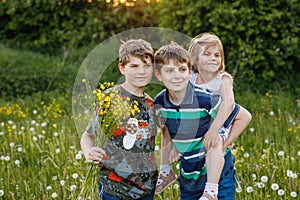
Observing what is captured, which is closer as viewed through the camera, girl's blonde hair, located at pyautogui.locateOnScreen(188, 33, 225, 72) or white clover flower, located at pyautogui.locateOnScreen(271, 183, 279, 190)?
girl's blonde hair, located at pyautogui.locateOnScreen(188, 33, 225, 72)

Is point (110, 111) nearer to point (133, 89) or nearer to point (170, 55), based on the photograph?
point (133, 89)

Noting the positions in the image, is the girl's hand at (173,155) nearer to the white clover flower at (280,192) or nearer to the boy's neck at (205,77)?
the boy's neck at (205,77)

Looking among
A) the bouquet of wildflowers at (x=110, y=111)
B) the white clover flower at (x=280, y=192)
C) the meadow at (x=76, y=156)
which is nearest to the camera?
the bouquet of wildflowers at (x=110, y=111)

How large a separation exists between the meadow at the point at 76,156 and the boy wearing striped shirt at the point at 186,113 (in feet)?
1.07

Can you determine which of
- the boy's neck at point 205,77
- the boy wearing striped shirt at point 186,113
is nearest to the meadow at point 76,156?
the boy wearing striped shirt at point 186,113

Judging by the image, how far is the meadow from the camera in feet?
11.1

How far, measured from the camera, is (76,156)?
3.49 metres

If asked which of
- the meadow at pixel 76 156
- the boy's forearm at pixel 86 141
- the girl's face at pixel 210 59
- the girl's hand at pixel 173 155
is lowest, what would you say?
the meadow at pixel 76 156

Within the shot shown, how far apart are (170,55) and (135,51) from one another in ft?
0.49

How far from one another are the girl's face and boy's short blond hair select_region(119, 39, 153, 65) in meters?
0.27

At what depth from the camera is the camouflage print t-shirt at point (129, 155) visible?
90.2 inches

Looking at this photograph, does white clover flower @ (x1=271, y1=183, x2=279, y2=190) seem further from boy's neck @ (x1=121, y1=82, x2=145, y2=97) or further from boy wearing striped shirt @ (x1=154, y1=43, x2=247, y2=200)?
boy's neck @ (x1=121, y1=82, x2=145, y2=97)

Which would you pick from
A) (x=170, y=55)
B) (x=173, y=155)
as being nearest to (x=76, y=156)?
(x=173, y=155)

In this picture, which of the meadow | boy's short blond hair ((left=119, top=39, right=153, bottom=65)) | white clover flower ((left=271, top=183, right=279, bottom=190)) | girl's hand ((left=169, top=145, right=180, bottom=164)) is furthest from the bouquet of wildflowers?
white clover flower ((left=271, top=183, right=279, bottom=190))
